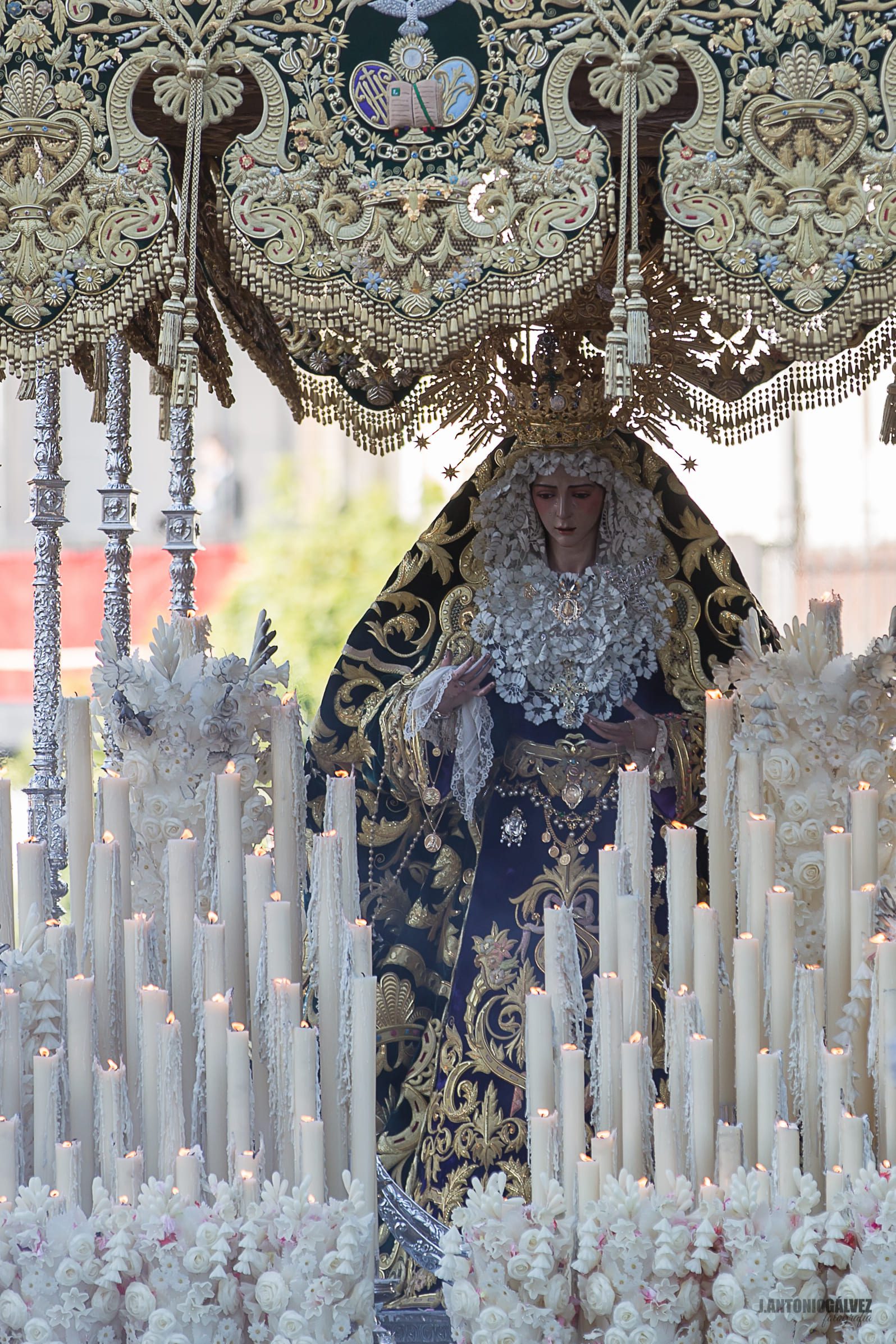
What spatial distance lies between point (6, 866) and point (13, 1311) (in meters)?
0.73

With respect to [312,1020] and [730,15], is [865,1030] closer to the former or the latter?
[312,1020]

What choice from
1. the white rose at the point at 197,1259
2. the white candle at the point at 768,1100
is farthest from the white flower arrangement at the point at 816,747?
the white rose at the point at 197,1259

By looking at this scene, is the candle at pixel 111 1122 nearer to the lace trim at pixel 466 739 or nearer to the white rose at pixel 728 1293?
the white rose at pixel 728 1293

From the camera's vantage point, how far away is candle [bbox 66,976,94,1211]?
2250 mm

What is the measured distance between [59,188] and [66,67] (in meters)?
0.18

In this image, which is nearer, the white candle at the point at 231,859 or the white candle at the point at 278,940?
the white candle at the point at 278,940

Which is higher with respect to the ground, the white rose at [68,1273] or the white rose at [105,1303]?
the white rose at [68,1273]

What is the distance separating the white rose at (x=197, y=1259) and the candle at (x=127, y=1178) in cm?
12

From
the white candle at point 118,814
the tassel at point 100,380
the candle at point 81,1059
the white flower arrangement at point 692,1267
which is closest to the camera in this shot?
the white flower arrangement at point 692,1267

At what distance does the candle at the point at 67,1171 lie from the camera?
212cm

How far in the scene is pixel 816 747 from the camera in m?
2.49

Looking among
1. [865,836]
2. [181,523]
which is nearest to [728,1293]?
[865,836]

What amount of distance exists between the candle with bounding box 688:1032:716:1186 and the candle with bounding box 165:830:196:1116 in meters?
0.73

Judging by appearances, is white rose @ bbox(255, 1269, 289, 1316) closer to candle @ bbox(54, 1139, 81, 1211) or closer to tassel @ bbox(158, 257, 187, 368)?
candle @ bbox(54, 1139, 81, 1211)
